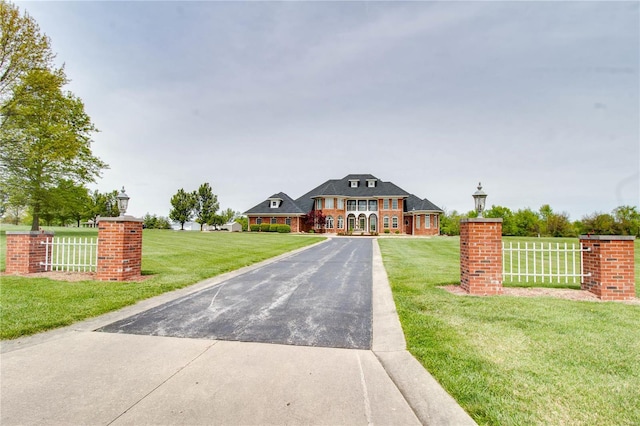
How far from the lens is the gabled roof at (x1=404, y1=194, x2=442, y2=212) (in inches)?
1789

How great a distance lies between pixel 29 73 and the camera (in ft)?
69.9

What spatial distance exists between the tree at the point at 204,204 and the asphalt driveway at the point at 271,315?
184 ft

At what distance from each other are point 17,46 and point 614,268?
107ft

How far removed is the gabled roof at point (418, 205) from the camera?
45.4 metres

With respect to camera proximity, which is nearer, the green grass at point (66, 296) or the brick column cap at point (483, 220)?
the green grass at point (66, 296)

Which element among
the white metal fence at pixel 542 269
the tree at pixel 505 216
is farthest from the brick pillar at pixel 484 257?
the tree at pixel 505 216

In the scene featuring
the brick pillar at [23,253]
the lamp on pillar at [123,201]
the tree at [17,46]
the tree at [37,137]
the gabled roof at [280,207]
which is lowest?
the brick pillar at [23,253]

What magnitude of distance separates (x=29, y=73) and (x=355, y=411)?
29622 millimetres

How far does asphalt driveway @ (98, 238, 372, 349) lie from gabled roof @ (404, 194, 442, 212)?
39.3 m

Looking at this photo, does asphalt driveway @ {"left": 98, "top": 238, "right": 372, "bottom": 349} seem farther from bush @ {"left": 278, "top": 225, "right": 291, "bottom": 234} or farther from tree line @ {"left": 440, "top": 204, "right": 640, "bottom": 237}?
bush @ {"left": 278, "top": 225, "right": 291, "bottom": 234}

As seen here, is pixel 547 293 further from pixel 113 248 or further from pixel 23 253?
pixel 23 253

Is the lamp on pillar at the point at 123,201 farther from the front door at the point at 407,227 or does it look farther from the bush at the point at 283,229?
the front door at the point at 407,227

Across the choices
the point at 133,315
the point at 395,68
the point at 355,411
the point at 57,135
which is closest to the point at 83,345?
the point at 133,315

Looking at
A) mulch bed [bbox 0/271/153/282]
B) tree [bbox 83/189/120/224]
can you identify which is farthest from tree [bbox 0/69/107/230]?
tree [bbox 83/189/120/224]
